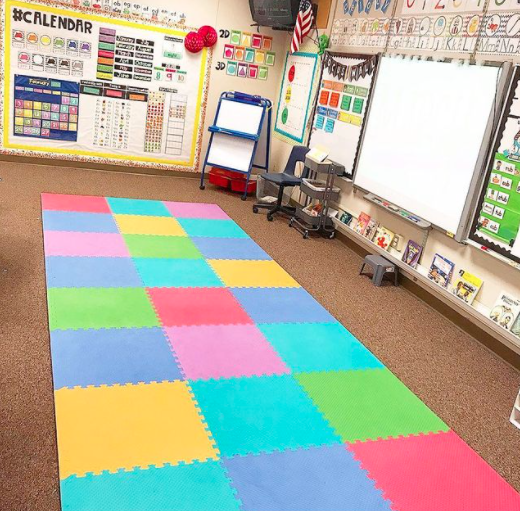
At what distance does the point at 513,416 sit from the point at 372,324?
46.8 inches

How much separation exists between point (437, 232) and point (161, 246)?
7.84 feet

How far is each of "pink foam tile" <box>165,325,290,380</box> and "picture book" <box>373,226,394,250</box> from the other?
1897mm

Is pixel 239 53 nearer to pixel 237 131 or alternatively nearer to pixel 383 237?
pixel 237 131

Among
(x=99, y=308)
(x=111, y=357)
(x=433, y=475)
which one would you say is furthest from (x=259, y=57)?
(x=433, y=475)

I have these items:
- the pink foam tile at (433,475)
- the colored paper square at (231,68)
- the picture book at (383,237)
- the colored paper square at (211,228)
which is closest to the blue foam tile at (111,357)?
the pink foam tile at (433,475)

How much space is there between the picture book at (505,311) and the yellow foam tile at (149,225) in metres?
2.91

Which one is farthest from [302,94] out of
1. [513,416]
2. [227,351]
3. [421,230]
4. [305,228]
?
[513,416]

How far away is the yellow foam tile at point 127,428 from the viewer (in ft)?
7.45

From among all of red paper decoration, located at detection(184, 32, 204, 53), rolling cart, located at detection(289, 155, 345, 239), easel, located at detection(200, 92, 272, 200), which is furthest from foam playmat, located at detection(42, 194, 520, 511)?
red paper decoration, located at detection(184, 32, 204, 53)

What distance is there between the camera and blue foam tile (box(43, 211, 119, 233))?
487 cm

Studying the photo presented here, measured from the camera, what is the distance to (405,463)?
249cm

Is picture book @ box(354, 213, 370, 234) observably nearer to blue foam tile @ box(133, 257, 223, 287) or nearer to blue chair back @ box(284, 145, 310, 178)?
blue chair back @ box(284, 145, 310, 178)

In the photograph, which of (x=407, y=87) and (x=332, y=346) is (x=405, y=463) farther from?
(x=407, y=87)

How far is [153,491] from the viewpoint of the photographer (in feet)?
6.95
